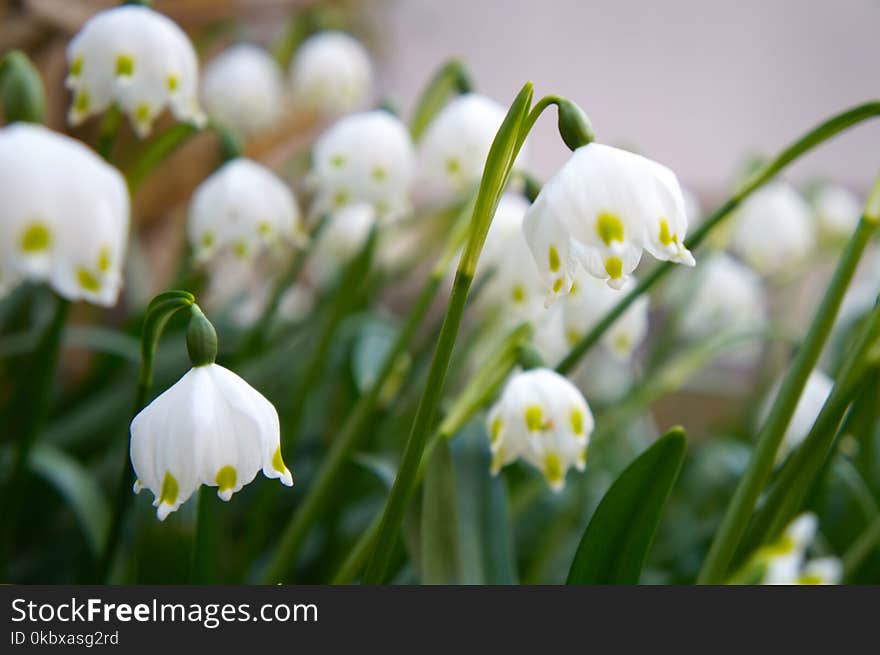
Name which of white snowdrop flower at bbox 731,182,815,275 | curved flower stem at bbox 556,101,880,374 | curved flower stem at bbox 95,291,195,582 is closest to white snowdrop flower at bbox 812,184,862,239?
white snowdrop flower at bbox 731,182,815,275

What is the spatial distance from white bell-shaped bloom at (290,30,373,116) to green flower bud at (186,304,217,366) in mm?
676

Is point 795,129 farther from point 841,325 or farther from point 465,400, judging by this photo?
point 465,400

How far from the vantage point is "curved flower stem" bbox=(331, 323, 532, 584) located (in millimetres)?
542

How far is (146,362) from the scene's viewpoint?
1.52ft

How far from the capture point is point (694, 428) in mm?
1490

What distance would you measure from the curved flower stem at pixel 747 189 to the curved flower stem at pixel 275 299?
29 centimetres

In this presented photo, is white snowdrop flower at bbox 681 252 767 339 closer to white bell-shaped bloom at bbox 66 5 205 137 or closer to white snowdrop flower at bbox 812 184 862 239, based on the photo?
white snowdrop flower at bbox 812 184 862 239

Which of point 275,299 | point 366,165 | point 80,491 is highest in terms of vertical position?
point 366,165

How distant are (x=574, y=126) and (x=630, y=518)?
19cm

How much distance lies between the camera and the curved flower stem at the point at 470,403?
54cm

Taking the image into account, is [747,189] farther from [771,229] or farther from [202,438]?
[771,229]

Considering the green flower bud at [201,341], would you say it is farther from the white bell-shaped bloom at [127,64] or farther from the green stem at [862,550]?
the green stem at [862,550]

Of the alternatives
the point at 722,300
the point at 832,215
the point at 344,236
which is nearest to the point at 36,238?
the point at 344,236

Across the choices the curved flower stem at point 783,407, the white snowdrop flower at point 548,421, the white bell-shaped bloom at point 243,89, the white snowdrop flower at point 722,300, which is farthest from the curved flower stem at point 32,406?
the white snowdrop flower at point 722,300
